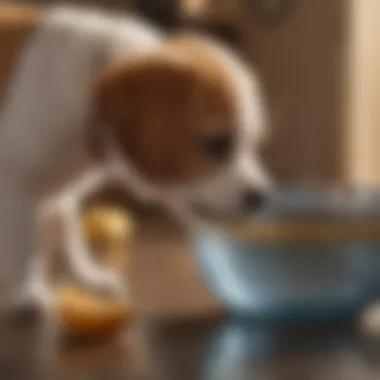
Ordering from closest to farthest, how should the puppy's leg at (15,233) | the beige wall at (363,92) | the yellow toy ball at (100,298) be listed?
the yellow toy ball at (100,298) < the puppy's leg at (15,233) < the beige wall at (363,92)

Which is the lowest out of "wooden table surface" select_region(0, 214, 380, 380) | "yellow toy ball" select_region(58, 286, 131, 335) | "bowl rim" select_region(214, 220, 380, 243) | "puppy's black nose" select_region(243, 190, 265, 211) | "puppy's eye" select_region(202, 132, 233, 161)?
"wooden table surface" select_region(0, 214, 380, 380)

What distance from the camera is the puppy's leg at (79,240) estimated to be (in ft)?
2.53

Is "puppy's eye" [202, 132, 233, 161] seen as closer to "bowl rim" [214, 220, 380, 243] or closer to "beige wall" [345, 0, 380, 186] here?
"bowl rim" [214, 220, 380, 243]

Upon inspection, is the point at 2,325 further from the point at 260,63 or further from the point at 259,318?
the point at 260,63

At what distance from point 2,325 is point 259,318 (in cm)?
18

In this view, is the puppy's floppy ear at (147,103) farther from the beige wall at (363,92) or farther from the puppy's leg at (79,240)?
the beige wall at (363,92)

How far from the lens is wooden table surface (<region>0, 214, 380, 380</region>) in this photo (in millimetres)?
530

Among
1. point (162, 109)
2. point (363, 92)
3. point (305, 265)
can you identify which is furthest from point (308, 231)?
point (363, 92)

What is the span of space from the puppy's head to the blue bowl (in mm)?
51

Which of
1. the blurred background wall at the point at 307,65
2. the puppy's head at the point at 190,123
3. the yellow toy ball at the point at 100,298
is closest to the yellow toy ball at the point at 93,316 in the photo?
the yellow toy ball at the point at 100,298

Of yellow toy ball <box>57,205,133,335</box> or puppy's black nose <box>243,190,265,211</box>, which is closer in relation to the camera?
yellow toy ball <box>57,205,133,335</box>

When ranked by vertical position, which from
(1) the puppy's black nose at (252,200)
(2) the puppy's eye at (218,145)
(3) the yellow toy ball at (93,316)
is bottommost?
(3) the yellow toy ball at (93,316)

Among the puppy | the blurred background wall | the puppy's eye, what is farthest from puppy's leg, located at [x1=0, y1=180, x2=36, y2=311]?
the blurred background wall

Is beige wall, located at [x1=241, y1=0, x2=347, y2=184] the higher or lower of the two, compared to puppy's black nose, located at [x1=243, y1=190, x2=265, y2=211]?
higher
